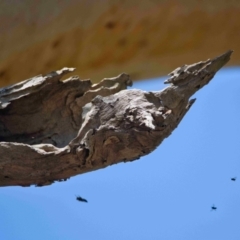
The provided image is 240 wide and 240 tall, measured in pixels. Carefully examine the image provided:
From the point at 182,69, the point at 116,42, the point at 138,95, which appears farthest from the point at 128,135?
the point at 116,42

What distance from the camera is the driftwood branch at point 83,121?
2.60ft

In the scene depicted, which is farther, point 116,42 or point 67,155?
point 116,42

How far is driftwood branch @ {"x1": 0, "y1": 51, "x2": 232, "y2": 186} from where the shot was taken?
2.60 ft

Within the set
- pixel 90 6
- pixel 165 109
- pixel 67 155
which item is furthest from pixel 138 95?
pixel 90 6

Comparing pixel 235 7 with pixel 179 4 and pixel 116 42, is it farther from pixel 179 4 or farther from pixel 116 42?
pixel 116 42

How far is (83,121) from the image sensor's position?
88 cm

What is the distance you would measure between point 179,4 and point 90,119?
13.4 inches

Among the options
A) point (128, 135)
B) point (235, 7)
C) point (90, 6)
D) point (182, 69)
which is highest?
point (90, 6)

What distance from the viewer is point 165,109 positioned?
2.69 ft

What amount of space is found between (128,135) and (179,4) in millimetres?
354

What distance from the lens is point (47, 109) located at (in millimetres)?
970

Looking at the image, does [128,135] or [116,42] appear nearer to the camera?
[128,135]

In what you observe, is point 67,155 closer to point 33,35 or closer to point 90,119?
point 90,119

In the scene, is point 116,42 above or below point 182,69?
above
